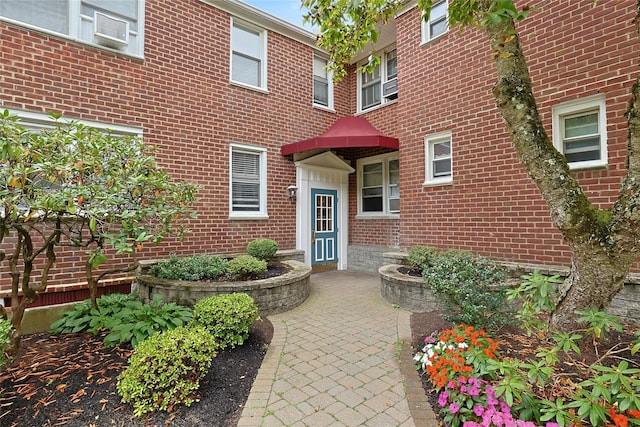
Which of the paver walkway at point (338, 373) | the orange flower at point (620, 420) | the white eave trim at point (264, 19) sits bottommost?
the paver walkway at point (338, 373)

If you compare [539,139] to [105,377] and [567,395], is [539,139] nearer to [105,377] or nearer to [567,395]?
[567,395]

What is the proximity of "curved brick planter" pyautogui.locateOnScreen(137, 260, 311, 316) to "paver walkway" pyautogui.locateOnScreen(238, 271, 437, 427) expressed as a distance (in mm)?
230

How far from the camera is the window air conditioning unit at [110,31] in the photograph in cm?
577

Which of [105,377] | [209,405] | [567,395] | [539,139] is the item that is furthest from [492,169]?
[105,377]

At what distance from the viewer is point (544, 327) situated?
3.01 meters

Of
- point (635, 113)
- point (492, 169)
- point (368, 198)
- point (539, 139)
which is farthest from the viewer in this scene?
point (368, 198)

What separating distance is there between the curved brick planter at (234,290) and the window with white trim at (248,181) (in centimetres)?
255

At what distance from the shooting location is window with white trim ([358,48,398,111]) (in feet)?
29.2

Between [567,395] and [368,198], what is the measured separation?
732 cm

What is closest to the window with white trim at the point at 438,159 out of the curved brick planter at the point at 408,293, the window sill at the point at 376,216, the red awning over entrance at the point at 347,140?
the red awning over entrance at the point at 347,140

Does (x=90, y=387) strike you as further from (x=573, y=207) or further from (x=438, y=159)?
(x=438, y=159)

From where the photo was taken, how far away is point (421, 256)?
620cm

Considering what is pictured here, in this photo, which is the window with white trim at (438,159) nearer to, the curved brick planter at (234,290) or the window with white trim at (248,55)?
the curved brick planter at (234,290)

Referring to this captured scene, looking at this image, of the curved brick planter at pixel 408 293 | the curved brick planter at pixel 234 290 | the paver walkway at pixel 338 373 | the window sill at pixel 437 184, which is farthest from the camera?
the window sill at pixel 437 184
